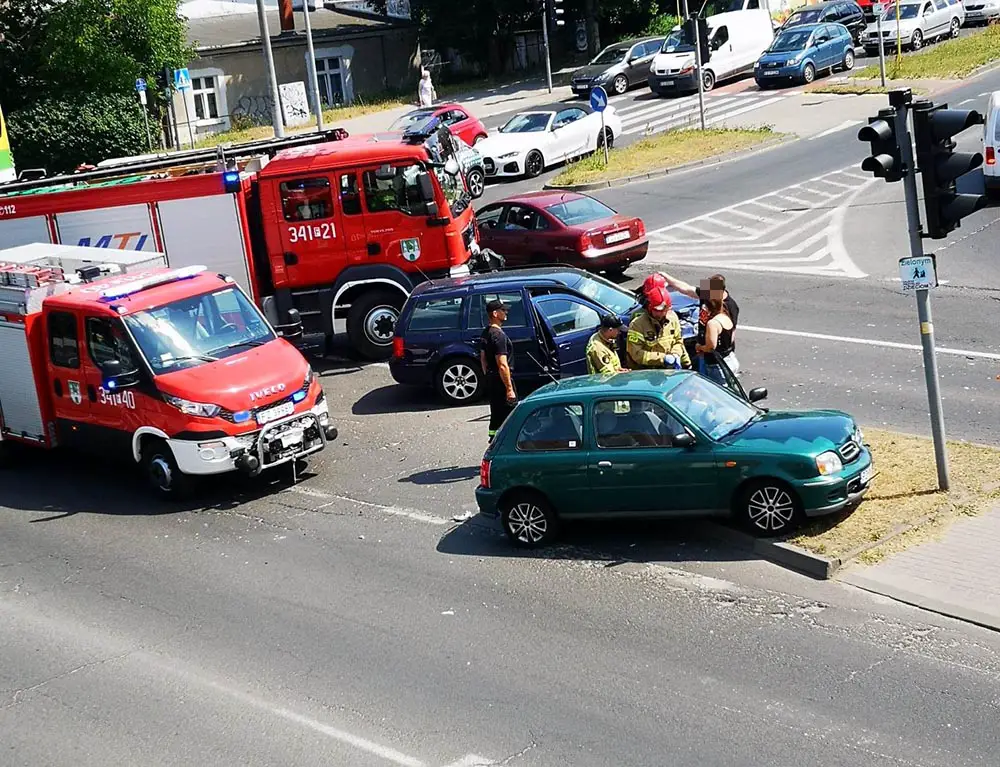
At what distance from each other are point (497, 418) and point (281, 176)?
282 inches

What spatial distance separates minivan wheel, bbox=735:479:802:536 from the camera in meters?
11.0

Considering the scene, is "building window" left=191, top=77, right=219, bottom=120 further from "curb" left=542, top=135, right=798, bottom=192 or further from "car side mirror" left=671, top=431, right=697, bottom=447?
"car side mirror" left=671, top=431, right=697, bottom=447

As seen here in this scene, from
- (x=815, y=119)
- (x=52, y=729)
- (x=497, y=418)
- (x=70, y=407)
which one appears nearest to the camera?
(x=52, y=729)

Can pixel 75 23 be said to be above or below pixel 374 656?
above

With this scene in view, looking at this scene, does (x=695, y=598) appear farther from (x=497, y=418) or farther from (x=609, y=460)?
(x=497, y=418)

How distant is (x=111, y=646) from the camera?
1079cm

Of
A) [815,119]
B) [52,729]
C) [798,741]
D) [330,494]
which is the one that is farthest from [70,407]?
[815,119]

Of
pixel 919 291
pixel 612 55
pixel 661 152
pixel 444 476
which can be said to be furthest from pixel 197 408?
pixel 612 55

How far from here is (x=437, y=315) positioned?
56.0ft

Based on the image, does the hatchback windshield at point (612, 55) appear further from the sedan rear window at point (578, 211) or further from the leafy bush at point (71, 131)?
the sedan rear window at point (578, 211)

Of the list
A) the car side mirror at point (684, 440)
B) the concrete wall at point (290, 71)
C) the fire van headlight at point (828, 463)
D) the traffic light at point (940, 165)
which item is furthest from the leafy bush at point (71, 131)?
the fire van headlight at point (828, 463)

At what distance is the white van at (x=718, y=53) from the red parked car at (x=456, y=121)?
927 centimetres

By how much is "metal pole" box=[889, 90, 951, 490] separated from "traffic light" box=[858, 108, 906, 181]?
5 cm

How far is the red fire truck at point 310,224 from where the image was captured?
62.8ft
